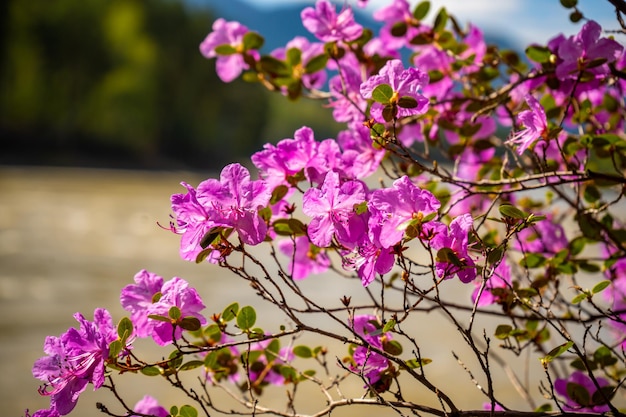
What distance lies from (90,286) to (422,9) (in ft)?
17.5

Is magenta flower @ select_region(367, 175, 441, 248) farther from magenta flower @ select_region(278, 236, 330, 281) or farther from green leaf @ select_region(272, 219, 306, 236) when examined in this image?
magenta flower @ select_region(278, 236, 330, 281)

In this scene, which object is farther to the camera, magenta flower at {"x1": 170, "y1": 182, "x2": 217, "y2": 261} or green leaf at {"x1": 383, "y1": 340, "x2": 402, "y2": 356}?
green leaf at {"x1": 383, "y1": 340, "x2": 402, "y2": 356}

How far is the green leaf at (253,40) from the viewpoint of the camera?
4.58 ft

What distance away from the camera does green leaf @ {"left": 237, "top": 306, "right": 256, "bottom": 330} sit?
975 mm

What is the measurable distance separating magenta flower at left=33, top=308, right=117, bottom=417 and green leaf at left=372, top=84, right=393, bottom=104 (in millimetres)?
480

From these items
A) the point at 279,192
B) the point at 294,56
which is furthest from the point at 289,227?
the point at 294,56

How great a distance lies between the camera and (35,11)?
83.2ft

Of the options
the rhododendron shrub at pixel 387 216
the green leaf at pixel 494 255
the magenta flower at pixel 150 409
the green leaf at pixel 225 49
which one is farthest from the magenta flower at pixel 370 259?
the green leaf at pixel 225 49

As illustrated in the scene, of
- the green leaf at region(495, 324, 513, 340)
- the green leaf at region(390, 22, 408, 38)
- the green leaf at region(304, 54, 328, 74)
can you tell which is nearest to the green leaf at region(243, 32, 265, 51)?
the green leaf at region(304, 54, 328, 74)

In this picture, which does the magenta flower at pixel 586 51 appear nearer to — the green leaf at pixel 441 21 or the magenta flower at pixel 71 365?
the green leaf at pixel 441 21

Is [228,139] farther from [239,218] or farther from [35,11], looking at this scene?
[239,218]

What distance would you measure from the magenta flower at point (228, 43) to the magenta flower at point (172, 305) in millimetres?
645

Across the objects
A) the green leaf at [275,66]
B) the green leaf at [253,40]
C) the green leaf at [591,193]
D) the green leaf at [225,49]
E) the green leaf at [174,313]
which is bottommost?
the green leaf at [174,313]

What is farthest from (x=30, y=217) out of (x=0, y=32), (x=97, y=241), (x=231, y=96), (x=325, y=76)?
(x=231, y=96)
